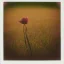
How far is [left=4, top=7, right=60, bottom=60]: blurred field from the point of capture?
1.20 m

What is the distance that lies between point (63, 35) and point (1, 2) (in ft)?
1.89

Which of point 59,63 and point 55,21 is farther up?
point 55,21

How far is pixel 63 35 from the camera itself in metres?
1.21

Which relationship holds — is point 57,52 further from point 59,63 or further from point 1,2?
point 1,2

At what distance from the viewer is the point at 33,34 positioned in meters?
1.20

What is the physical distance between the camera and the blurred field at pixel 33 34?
1198mm

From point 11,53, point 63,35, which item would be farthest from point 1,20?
point 63,35

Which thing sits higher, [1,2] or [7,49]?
[1,2]

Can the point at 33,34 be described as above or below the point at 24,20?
below

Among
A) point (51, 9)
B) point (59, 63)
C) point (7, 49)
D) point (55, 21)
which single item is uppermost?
point (51, 9)

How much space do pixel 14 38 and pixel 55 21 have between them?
36 centimetres

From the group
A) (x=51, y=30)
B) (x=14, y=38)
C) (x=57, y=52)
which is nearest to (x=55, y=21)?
(x=51, y=30)

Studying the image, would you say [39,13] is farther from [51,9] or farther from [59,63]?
[59,63]

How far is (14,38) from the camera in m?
1.20
